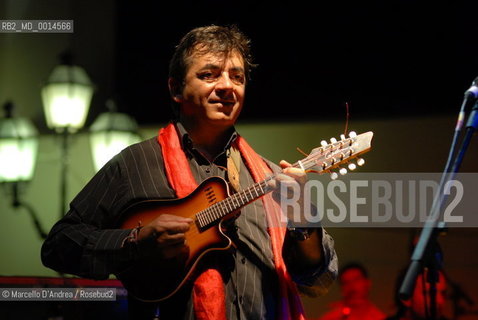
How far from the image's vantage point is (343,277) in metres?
3.45

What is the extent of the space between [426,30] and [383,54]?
0.24m

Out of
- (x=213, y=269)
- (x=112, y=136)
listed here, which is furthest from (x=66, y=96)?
(x=213, y=269)

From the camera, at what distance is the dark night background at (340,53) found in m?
3.24

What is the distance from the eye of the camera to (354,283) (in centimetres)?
344

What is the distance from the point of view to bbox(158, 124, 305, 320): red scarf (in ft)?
Answer: 6.84

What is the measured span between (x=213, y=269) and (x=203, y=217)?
18 centimetres

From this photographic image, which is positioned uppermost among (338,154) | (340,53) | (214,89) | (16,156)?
(340,53)

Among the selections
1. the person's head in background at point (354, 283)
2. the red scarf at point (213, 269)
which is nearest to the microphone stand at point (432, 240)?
the red scarf at point (213, 269)

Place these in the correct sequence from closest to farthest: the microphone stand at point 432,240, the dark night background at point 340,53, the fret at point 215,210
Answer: the microphone stand at point 432,240
the fret at point 215,210
the dark night background at point 340,53

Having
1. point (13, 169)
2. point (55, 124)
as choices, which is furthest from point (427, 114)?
point (13, 169)

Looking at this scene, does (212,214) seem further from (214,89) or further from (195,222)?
(214,89)

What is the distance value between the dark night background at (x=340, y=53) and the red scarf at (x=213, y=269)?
1.07 m

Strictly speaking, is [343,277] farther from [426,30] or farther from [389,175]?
[426,30]

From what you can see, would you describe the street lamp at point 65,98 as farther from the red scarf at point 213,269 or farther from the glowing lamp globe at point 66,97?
the red scarf at point 213,269
